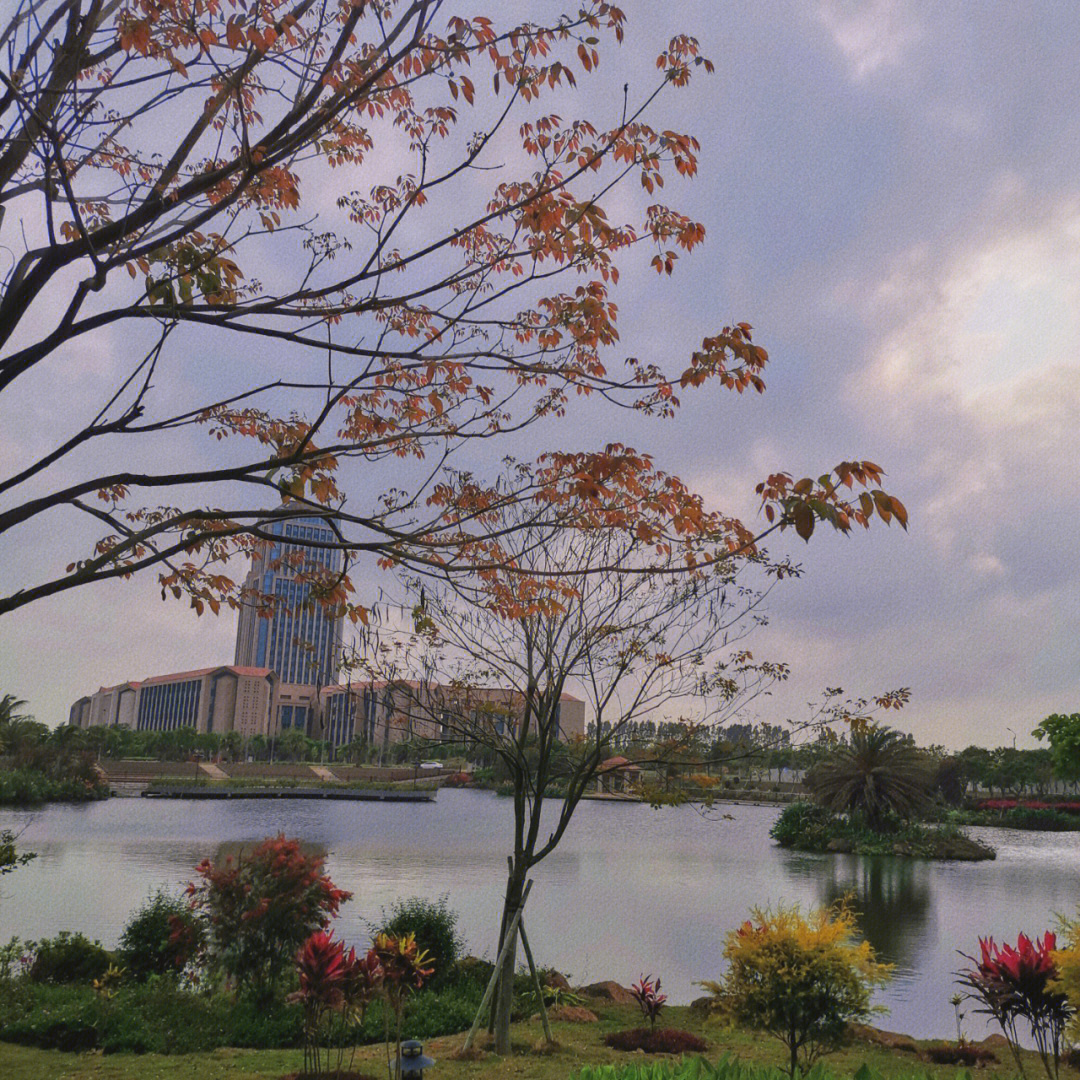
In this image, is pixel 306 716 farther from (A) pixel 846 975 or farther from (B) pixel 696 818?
(A) pixel 846 975

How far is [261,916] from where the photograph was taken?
838 cm

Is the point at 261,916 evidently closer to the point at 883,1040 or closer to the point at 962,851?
the point at 883,1040

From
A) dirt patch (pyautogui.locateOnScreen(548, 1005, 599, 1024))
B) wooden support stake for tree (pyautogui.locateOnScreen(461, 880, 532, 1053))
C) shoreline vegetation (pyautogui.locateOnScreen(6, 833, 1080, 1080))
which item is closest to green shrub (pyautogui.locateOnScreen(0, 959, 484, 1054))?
shoreline vegetation (pyautogui.locateOnScreen(6, 833, 1080, 1080))

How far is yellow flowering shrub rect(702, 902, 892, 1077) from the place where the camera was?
525 cm

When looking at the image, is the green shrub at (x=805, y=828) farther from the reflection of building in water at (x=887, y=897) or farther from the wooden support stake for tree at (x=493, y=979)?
the wooden support stake for tree at (x=493, y=979)

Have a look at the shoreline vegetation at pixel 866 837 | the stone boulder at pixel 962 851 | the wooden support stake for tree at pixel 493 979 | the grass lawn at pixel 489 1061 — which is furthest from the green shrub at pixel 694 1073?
the shoreline vegetation at pixel 866 837

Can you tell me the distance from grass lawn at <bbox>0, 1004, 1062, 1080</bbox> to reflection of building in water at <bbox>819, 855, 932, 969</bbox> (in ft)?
5.51

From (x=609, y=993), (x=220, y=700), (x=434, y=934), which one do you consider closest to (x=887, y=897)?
(x=609, y=993)

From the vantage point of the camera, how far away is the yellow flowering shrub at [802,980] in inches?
207

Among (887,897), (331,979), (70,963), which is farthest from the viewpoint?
(887,897)

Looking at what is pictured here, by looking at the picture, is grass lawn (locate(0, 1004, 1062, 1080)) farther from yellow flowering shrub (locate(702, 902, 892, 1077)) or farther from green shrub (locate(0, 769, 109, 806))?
green shrub (locate(0, 769, 109, 806))

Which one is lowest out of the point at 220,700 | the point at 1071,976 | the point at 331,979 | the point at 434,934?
the point at 434,934

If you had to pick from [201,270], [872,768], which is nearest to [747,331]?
[201,270]

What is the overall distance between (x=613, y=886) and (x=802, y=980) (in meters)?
14.6
